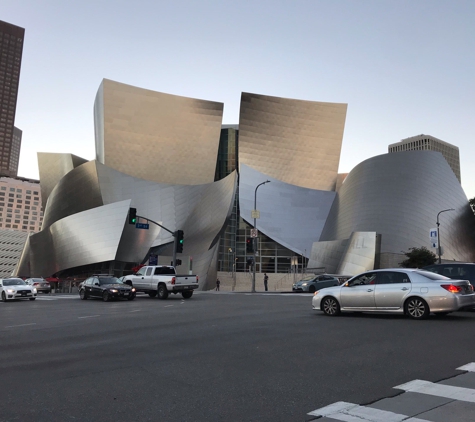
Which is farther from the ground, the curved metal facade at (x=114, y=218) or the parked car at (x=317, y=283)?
the curved metal facade at (x=114, y=218)

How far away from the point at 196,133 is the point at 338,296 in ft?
181

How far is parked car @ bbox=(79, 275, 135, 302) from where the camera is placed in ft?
79.4

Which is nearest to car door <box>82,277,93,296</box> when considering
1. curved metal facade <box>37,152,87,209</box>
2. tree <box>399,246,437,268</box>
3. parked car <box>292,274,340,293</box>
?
parked car <box>292,274,340,293</box>

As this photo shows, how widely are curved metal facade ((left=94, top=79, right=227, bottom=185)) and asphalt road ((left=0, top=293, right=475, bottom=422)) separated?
52364 mm

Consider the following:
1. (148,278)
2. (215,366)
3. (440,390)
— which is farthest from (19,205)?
(440,390)

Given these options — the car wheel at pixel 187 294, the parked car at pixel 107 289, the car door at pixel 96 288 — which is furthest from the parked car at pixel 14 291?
the car wheel at pixel 187 294

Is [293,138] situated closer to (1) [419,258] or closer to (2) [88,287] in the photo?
(1) [419,258]

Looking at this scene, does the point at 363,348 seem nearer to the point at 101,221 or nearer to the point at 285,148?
the point at 101,221

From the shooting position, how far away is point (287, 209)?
63.3 metres

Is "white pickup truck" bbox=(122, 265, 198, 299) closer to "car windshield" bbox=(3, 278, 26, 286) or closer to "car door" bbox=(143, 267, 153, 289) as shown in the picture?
"car door" bbox=(143, 267, 153, 289)

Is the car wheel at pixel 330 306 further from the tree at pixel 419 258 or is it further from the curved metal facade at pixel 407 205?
the curved metal facade at pixel 407 205

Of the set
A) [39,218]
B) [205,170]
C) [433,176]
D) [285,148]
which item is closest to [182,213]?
[205,170]

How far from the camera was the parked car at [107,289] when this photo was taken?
24.2 metres

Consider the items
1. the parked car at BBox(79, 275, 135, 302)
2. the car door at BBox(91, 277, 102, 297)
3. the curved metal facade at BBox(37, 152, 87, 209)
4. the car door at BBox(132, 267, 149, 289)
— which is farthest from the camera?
the curved metal facade at BBox(37, 152, 87, 209)
